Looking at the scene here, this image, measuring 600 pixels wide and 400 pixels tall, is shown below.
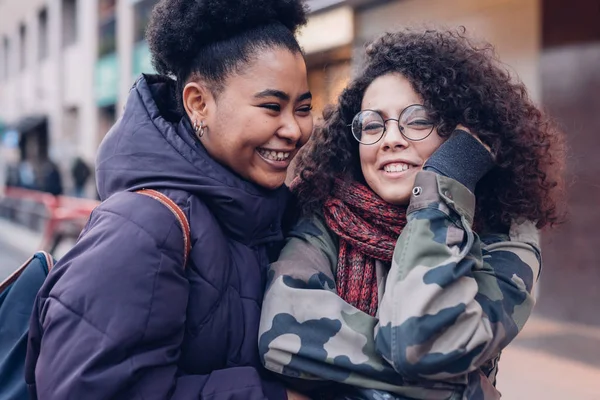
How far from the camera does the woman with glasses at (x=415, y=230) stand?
1.55m

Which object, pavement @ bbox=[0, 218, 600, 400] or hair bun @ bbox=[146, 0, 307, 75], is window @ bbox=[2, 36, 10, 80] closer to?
pavement @ bbox=[0, 218, 600, 400]

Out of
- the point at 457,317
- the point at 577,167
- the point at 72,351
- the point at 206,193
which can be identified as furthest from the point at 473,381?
the point at 577,167

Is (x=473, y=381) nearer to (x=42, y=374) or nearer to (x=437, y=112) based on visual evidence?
(x=437, y=112)

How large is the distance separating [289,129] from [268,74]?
17 cm

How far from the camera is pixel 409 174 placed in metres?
1.86

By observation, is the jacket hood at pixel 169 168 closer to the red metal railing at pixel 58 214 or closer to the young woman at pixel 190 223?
the young woman at pixel 190 223

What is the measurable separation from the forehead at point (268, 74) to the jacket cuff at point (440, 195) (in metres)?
0.45

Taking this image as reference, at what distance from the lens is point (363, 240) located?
1.85 meters

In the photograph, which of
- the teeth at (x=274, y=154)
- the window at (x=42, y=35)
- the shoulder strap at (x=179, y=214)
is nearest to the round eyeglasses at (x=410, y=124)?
the teeth at (x=274, y=154)

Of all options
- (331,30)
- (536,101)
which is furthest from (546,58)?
(331,30)

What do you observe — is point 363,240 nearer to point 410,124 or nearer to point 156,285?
point 410,124

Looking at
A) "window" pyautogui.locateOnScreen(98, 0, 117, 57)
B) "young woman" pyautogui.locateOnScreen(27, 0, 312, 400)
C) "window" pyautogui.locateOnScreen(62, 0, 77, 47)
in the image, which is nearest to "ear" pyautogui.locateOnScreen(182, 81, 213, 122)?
"young woman" pyautogui.locateOnScreen(27, 0, 312, 400)

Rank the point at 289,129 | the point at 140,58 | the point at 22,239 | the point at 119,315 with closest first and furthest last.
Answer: the point at 119,315 < the point at 289,129 < the point at 22,239 < the point at 140,58

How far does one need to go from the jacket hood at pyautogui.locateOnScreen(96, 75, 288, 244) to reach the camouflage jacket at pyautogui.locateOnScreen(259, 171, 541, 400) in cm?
19
